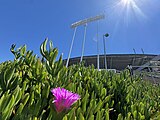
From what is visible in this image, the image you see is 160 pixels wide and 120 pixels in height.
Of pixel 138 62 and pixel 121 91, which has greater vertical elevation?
pixel 138 62

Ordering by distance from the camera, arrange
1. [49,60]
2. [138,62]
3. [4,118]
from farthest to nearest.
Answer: [138,62], [49,60], [4,118]

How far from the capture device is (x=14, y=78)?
0.92 meters

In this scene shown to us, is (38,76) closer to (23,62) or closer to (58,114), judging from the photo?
(23,62)

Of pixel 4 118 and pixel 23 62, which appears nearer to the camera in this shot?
pixel 4 118

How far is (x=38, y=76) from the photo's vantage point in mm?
1100

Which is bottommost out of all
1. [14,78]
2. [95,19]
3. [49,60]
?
[14,78]

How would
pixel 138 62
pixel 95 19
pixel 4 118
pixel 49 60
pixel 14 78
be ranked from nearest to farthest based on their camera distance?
pixel 4 118
pixel 14 78
pixel 49 60
pixel 95 19
pixel 138 62

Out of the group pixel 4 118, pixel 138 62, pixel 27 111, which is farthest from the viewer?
pixel 138 62

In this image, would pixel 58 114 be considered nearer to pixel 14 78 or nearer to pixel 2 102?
pixel 2 102

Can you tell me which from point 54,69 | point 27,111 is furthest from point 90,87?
point 27,111

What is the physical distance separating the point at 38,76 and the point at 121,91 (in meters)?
0.56

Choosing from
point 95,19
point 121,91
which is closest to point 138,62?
point 95,19

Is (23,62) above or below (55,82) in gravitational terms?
above

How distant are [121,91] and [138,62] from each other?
30432 mm
